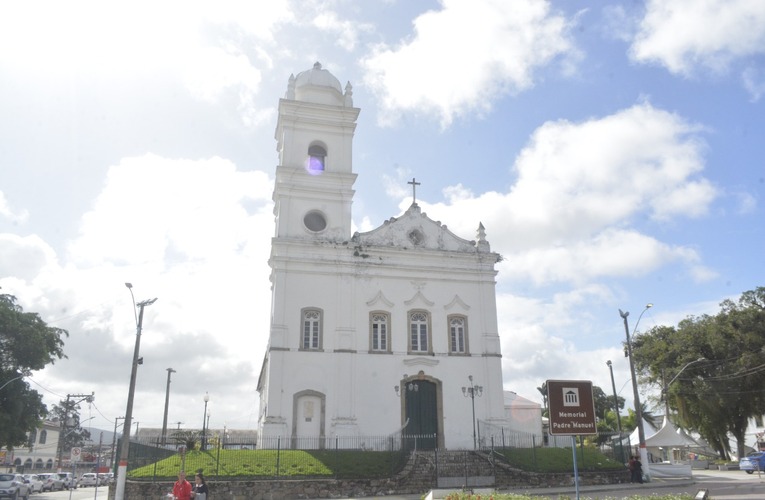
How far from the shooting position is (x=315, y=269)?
29172mm

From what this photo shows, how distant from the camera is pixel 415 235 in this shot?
102 ft

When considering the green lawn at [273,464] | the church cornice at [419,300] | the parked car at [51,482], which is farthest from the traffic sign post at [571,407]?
the parked car at [51,482]

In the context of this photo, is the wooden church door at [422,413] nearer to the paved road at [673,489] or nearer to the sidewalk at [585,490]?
the sidewalk at [585,490]

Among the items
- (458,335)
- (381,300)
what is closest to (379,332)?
(381,300)

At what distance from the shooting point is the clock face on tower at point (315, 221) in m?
30.6

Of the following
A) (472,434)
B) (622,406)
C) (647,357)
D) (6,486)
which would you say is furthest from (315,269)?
(622,406)

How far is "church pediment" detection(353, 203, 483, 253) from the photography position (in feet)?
100

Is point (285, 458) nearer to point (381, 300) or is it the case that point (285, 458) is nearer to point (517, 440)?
point (381, 300)

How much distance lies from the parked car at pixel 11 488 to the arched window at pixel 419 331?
59.8ft

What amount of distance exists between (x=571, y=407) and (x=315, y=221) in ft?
71.4

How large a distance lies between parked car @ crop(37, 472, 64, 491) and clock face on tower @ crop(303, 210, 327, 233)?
78.3 feet

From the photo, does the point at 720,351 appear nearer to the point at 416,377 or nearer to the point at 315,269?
the point at 416,377

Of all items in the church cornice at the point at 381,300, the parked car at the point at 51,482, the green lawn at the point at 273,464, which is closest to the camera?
the green lawn at the point at 273,464

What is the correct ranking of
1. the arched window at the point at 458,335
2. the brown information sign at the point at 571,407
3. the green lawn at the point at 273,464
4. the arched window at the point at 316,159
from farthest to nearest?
1. the arched window at the point at 316,159
2. the arched window at the point at 458,335
3. the green lawn at the point at 273,464
4. the brown information sign at the point at 571,407
